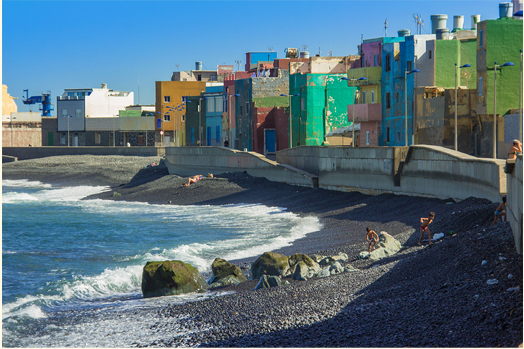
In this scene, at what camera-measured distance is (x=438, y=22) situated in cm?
5050

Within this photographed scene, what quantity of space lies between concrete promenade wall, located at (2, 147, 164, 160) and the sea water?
111 feet

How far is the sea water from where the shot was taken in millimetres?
12656

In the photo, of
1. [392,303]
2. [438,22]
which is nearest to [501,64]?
[438,22]

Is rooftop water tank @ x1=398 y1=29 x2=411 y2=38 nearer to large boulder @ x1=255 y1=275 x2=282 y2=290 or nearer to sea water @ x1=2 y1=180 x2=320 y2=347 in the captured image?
sea water @ x1=2 y1=180 x2=320 y2=347

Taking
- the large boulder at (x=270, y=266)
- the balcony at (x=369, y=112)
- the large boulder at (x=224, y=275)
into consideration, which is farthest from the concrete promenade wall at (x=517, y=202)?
the balcony at (x=369, y=112)

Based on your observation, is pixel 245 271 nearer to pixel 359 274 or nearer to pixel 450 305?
pixel 359 274

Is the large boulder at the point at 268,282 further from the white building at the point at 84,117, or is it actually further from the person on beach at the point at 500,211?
the white building at the point at 84,117

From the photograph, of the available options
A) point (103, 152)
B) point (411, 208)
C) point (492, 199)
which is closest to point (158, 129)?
point (103, 152)

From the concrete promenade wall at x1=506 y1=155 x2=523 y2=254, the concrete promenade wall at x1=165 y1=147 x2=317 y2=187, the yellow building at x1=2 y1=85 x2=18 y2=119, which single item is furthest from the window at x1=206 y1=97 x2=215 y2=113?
the concrete promenade wall at x1=506 y1=155 x2=523 y2=254

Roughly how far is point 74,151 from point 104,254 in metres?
64.3

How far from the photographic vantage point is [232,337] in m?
10.7

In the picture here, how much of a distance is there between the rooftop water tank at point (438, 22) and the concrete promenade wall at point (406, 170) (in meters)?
19.9

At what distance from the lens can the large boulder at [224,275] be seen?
52.1 ft

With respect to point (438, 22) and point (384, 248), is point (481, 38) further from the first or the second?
point (384, 248)
